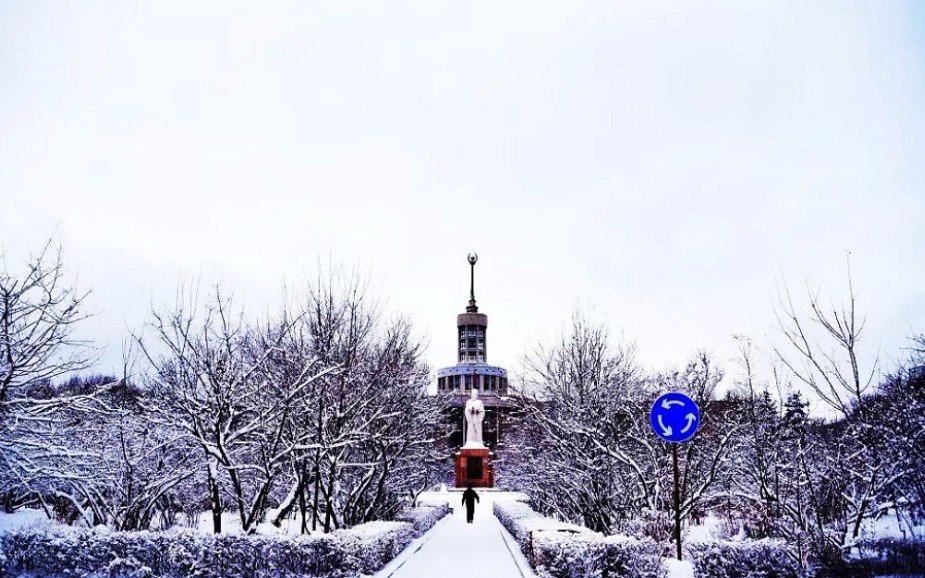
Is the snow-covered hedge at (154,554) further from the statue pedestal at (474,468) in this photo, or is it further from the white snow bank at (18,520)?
the statue pedestal at (474,468)

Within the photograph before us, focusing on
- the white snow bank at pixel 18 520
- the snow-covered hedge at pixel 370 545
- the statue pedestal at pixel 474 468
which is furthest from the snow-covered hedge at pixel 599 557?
the statue pedestal at pixel 474 468

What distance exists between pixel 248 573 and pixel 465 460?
4367cm

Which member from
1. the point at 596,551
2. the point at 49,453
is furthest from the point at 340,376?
the point at 596,551

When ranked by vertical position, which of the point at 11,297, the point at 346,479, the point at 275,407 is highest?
the point at 11,297

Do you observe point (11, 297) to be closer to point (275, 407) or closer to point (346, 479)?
point (275, 407)

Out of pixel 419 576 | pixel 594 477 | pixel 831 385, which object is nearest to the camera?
pixel 831 385

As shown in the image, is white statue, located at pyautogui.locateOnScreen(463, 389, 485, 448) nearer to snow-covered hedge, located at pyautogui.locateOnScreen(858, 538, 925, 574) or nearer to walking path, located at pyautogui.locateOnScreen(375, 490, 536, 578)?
walking path, located at pyautogui.locateOnScreen(375, 490, 536, 578)

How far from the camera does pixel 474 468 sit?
53.8 metres

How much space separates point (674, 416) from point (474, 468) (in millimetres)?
45465

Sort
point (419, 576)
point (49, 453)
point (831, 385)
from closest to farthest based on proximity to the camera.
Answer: point (831, 385) → point (49, 453) → point (419, 576)

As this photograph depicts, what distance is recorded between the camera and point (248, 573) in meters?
10.6

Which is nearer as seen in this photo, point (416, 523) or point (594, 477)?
point (594, 477)

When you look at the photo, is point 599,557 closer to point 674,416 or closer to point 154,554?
Answer: point 674,416

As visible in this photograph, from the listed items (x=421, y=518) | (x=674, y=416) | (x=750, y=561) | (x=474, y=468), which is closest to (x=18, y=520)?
(x=421, y=518)
